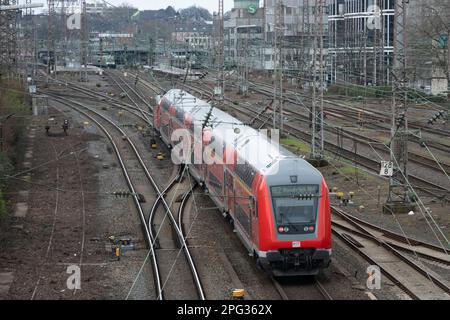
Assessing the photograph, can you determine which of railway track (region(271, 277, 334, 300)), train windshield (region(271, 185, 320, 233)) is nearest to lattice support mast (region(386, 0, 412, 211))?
train windshield (region(271, 185, 320, 233))

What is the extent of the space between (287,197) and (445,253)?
421cm

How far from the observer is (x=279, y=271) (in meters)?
15.0

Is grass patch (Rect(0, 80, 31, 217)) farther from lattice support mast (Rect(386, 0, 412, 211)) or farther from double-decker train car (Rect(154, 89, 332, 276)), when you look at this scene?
lattice support mast (Rect(386, 0, 412, 211))

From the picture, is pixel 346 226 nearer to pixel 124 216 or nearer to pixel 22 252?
pixel 124 216

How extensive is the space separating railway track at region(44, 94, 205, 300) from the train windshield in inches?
77.0

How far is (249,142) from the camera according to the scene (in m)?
18.8

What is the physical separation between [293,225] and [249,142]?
427cm

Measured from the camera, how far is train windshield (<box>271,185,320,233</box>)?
14.9m

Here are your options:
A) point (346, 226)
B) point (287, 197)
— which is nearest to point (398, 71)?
point (346, 226)

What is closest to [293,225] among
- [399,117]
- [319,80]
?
[399,117]

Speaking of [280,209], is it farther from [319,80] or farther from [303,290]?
[319,80]

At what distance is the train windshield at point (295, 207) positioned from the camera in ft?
49.0

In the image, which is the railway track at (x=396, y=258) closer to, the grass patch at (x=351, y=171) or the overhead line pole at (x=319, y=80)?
the grass patch at (x=351, y=171)

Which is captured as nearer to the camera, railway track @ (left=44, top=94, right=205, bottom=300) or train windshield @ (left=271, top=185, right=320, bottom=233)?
train windshield @ (left=271, top=185, right=320, bottom=233)
